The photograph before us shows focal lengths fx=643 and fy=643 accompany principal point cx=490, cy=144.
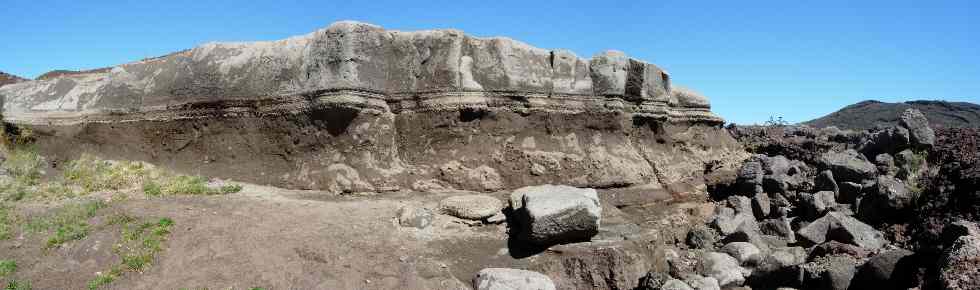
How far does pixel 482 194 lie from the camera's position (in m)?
8.62

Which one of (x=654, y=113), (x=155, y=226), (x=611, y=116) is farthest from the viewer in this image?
(x=654, y=113)

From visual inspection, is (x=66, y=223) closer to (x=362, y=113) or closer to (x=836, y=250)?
(x=362, y=113)

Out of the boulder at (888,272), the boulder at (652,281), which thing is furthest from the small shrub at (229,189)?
the boulder at (888,272)

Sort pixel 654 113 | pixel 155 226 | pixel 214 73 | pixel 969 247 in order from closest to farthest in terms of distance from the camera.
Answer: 1. pixel 969 247
2. pixel 155 226
3. pixel 214 73
4. pixel 654 113

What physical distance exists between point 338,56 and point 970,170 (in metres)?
8.74

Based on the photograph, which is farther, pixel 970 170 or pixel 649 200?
pixel 649 200

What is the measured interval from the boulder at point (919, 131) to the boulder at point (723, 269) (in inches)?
218

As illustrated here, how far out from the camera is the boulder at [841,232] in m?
7.98

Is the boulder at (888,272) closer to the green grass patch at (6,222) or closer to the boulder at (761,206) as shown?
the boulder at (761,206)

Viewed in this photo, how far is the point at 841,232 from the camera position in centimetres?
812

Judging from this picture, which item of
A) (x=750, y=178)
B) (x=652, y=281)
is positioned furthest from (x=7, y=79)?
(x=750, y=178)

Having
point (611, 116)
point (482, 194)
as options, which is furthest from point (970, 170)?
point (482, 194)

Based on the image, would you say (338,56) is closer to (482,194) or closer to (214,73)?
(214,73)

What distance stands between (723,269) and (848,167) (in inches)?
168
